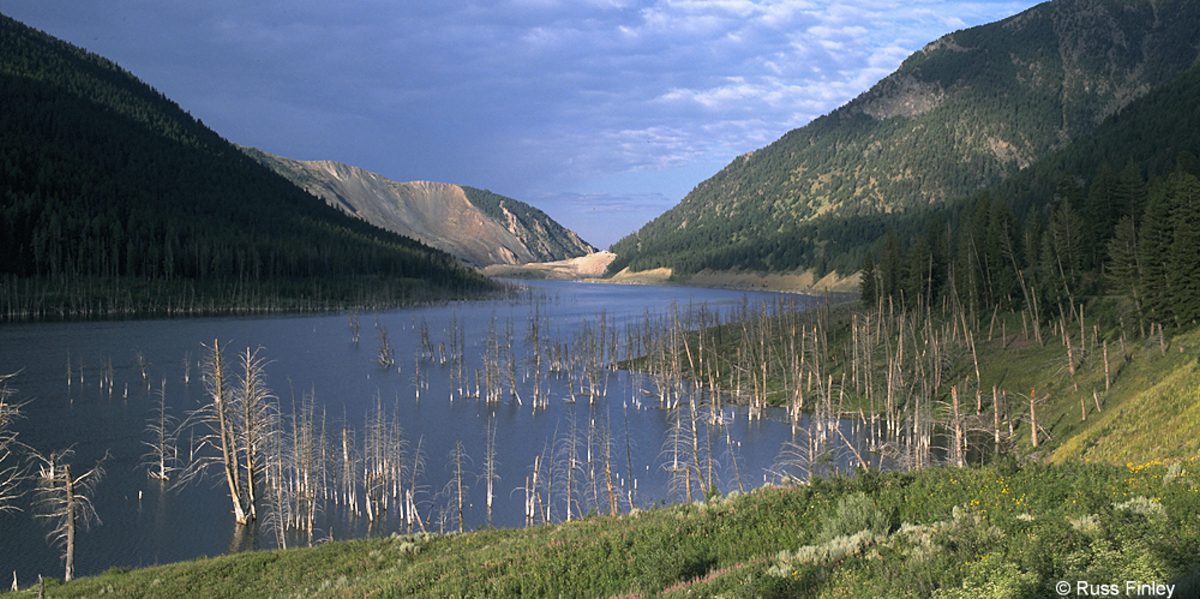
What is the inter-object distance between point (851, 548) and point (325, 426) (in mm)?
57980

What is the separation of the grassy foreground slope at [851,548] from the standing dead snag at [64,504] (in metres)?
Result: 10.1

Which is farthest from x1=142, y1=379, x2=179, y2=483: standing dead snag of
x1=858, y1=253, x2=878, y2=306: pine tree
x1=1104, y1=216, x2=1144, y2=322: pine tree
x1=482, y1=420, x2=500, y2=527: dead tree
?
x1=858, y1=253, x2=878, y2=306: pine tree

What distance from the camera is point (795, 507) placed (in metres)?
18.6

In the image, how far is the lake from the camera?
4303 centimetres

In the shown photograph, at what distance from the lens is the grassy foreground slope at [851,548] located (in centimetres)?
1074

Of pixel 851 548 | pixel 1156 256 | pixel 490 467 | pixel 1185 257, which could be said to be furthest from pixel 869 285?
pixel 851 548

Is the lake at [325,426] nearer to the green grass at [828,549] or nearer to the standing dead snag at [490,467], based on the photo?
the standing dead snag at [490,467]

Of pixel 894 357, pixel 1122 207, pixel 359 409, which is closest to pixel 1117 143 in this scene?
pixel 1122 207

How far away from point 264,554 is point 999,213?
3703 inches

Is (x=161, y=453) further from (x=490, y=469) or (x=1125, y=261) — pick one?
(x=1125, y=261)

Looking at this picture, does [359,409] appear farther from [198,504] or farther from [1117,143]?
[1117,143]

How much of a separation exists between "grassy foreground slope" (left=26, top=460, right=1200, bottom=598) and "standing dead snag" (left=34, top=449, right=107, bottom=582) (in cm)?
1008

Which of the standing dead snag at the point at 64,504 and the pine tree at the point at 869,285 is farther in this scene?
the pine tree at the point at 869,285

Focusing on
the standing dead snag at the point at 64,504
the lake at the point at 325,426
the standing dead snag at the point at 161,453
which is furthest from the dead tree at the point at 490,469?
the standing dead snag at the point at 161,453
